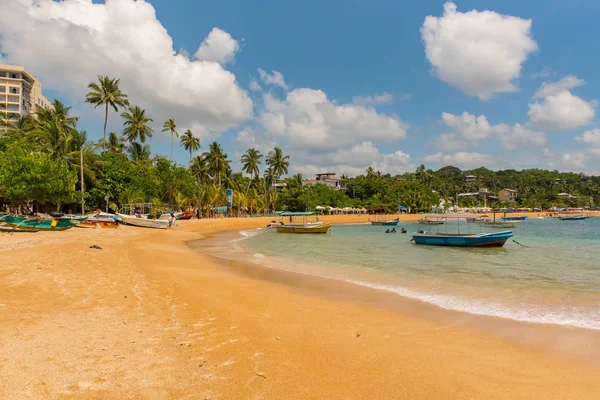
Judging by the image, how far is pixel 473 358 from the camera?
18.6ft

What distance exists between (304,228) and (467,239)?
20077 millimetres

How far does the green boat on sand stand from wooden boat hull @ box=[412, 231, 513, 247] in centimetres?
2737

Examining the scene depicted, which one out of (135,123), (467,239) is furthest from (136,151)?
(467,239)

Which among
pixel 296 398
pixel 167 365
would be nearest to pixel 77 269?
pixel 167 365

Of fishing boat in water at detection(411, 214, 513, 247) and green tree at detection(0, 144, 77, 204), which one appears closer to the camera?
fishing boat in water at detection(411, 214, 513, 247)

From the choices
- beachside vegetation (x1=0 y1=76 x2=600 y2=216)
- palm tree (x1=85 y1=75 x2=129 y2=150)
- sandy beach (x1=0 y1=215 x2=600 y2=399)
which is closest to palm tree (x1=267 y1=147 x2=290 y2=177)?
beachside vegetation (x1=0 y1=76 x2=600 y2=216)

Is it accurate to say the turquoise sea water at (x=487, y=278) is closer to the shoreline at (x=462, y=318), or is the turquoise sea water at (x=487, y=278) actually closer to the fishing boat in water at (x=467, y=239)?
the shoreline at (x=462, y=318)

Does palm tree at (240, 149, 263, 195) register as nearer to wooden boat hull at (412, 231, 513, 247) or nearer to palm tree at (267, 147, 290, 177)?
palm tree at (267, 147, 290, 177)

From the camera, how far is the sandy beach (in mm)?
4207

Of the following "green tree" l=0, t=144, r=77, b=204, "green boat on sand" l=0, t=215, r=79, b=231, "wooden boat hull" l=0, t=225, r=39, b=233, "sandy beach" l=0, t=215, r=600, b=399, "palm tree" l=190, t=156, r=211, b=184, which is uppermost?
"palm tree" l=190, t=156, r=211, b=184

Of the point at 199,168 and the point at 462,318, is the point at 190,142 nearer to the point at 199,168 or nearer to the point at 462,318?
the point at 199,168

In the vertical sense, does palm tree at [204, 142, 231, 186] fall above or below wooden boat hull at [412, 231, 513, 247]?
above

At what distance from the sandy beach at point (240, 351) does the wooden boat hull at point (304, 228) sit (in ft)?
107

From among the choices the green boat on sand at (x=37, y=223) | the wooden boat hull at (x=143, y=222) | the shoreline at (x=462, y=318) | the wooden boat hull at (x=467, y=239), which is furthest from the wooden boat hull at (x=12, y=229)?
the wooden boat hull at (x=467, y=239)
